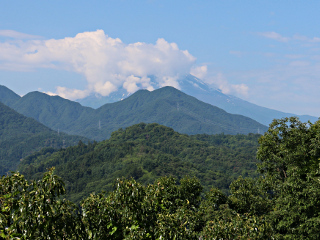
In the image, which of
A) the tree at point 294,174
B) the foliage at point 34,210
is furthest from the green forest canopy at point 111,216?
the tree at point 294,174

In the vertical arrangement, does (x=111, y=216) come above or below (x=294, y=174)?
below

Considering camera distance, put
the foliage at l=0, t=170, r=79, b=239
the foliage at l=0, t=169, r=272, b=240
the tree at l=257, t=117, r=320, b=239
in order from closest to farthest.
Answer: the foliage at l=0, t=170, r=79, b=239 < the foliage at l=0, t=169, r=272, b=240 < the tree at l=257, t=117, r=320, b=239

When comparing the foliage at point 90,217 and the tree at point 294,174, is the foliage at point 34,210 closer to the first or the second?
the foliage at point 90,217

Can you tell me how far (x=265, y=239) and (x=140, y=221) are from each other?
5.46m

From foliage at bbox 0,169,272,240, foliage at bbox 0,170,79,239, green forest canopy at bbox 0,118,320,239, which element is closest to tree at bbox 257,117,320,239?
green forest canopy at bbox 0,118,320,239

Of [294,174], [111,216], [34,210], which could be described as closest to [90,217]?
[111,216]

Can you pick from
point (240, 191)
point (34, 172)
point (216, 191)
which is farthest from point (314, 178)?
point (34, 172)

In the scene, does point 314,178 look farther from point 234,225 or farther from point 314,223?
point 234,225

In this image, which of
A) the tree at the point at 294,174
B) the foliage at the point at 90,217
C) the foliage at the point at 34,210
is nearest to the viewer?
the foliage at the point at 34,210

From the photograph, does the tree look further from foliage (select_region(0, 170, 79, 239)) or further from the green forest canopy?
foliage (select_region(0, 170, 79, 239))

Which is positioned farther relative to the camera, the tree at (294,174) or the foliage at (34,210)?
the tree at (294,174)

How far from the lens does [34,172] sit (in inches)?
7756

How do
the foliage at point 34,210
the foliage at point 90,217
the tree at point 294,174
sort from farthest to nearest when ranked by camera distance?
the tree at point 294,174 < the foliage at point 90,217 < the foliage at point 34,210

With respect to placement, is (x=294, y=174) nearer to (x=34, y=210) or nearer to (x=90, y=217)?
(x=90, y=217)
